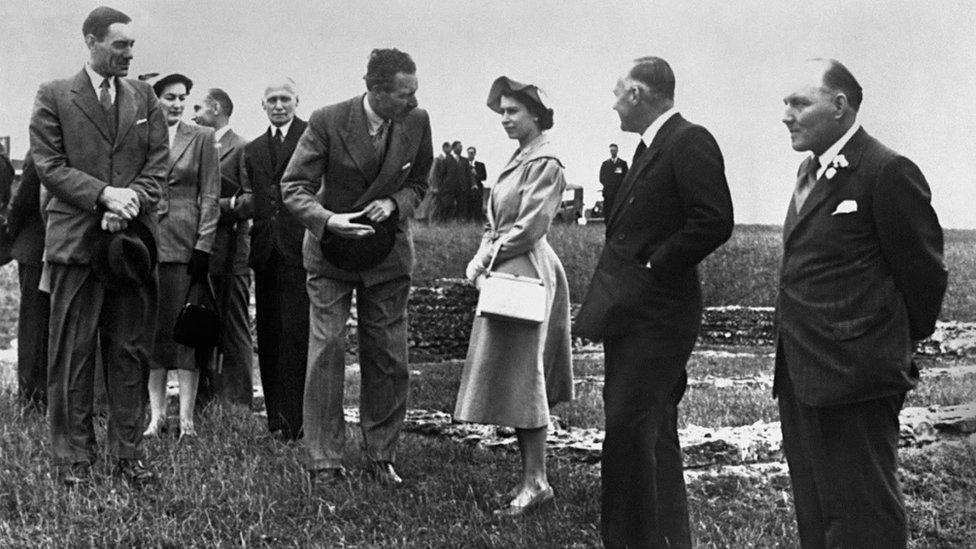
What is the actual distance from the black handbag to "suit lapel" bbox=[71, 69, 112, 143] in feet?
5.42

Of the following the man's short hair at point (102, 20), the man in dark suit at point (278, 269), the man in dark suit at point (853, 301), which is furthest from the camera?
the man in dark suit at point (278, 269)

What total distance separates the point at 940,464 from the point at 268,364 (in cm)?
406

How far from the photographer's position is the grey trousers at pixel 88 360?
5598 mm

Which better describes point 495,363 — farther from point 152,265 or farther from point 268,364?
point 268,364

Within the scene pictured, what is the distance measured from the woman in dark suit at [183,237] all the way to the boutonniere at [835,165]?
4.37 m

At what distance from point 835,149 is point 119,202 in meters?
3.26

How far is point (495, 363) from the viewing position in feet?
18.4

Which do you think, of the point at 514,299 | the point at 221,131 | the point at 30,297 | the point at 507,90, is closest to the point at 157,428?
the point at 30,297

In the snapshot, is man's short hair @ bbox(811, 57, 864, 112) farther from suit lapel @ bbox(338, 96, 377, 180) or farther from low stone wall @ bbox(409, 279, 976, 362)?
low stone wall @ bbox(409, 279, 976, 362)

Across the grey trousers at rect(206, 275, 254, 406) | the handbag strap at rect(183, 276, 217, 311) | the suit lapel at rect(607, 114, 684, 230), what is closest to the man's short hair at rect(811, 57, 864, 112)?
the suit lapel at rect(607, 114, 684, 230)

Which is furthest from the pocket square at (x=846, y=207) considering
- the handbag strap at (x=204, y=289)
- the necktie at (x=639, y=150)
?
the handbag strap at (x=204, y=289)

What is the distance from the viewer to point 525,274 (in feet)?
18.5

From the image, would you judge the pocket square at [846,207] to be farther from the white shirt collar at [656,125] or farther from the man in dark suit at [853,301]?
the white shirt collar at [656,125]

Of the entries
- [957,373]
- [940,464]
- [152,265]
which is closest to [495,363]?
[152,265]
